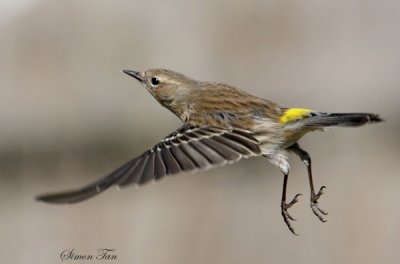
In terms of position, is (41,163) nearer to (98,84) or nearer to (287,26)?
(98,84)

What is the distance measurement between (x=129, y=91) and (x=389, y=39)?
200 centimetres

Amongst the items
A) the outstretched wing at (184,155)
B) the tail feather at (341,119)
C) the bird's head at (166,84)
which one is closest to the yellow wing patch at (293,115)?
the tail feather at (341,119)

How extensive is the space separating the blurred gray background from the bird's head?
3.91 feet

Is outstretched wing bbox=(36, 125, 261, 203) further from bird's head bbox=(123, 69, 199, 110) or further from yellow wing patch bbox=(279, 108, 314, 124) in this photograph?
bird's head bbox=(123, 69, 199, 110)

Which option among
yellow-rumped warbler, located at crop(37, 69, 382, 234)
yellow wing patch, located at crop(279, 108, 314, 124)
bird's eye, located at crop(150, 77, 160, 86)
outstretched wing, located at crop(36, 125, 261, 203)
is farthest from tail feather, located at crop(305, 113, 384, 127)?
bird's eye, located at crop(150, 77, 160, 86)

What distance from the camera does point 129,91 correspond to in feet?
25.4

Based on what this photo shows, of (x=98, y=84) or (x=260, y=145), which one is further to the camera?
(x=98, y=84)

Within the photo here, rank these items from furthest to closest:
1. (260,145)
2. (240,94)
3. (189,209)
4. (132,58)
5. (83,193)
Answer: (132,58) → (189,209) → (240,94) → (260,145) → (83,193)

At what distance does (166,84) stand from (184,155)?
1.21 metres

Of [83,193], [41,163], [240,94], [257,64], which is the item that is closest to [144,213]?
[41,163]

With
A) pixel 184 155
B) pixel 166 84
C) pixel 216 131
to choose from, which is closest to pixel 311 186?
pixel 216 131

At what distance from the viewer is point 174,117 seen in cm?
750

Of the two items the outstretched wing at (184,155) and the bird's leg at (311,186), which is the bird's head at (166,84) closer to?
the outstretched wing at (184,155)

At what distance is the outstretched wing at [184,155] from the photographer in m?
4.75
